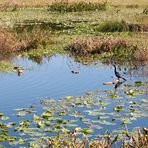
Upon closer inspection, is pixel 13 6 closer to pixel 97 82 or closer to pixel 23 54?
pixel 23 54

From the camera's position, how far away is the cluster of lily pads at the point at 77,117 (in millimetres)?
12225

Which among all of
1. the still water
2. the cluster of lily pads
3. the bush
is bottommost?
the cluster of lily pads

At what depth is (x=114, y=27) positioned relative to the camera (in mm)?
28922

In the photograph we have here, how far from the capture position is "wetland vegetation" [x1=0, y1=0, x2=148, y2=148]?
12.1m

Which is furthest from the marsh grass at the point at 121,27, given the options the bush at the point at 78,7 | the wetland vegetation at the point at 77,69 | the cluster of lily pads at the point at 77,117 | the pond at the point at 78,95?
the bush at the point at 78,7

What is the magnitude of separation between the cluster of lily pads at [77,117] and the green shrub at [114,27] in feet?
40.8

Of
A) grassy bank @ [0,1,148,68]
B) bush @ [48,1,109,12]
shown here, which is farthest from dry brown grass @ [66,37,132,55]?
bush @ [48,1,109,12]

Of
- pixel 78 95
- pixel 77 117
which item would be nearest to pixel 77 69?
pixel 78 95

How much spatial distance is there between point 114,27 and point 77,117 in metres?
16.0

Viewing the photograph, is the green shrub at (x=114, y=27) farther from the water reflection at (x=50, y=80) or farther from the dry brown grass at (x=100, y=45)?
the water reflection at (x=50, y=80)

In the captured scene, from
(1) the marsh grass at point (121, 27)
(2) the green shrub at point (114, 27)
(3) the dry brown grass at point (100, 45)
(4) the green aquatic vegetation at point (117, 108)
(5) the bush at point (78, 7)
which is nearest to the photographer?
(4) the green aquatic vegetation at point (117, 108)

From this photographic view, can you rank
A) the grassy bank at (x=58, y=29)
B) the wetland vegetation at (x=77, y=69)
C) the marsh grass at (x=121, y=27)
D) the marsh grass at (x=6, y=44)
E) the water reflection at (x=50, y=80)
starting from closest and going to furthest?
the wetland vegetation at (x=77, y=69)
the water reflection at (x=50, y=80)
the marsh grass at (x=6, y=44)
the grassy bank at (x=58, y=29)
the marsh grass at (x=121, y=27)

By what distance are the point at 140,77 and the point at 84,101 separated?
4248 millimetres

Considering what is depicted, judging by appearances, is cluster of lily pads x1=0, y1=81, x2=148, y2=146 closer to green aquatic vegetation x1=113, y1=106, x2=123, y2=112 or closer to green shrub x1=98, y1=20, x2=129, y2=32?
green aquatic vegetation x1=113, y1=106, x2=123, y2=112
